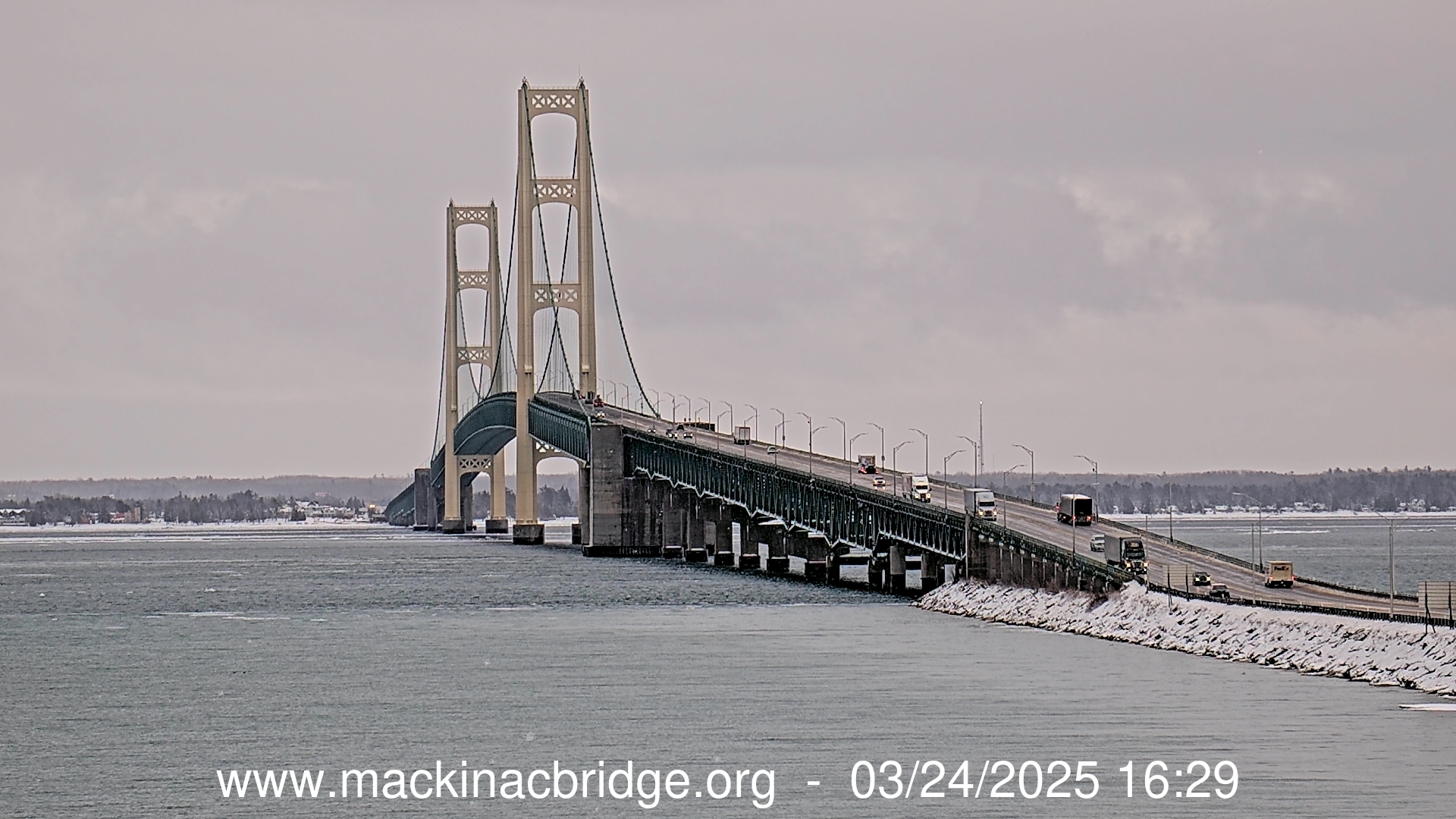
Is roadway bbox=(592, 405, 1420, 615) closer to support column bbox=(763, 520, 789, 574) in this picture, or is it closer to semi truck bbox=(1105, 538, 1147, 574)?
semi truck bbox=(1105, 538, 1147, 574)

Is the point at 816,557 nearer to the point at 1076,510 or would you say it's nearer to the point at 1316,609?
the point at 1076,510

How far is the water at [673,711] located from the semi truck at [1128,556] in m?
4.97

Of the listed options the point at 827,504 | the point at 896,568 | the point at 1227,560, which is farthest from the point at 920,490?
the point at 1227,560

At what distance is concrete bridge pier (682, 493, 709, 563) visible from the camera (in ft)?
517

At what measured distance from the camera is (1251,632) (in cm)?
6331

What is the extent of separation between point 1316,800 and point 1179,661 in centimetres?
2651

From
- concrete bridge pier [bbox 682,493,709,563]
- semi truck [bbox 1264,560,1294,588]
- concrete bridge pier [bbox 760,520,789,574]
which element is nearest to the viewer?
semi truck [bbox 1264,560,1294,588]

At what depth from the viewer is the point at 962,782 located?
126 ft

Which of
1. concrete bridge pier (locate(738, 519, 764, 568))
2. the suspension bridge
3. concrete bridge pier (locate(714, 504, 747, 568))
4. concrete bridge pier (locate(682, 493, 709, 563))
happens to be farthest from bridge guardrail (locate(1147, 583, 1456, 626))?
concrete bridge pier (locate(682, 493, 709, 563))

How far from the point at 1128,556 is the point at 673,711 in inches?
1311

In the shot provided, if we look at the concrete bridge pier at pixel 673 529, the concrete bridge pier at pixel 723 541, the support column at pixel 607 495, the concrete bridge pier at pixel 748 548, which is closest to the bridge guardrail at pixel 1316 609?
the concrete bridge pier at pixel 748 548

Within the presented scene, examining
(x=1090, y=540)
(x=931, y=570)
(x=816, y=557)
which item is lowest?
(x=931, y=570)

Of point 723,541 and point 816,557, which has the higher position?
point 723,541

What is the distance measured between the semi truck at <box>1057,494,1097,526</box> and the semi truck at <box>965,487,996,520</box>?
3.25m
